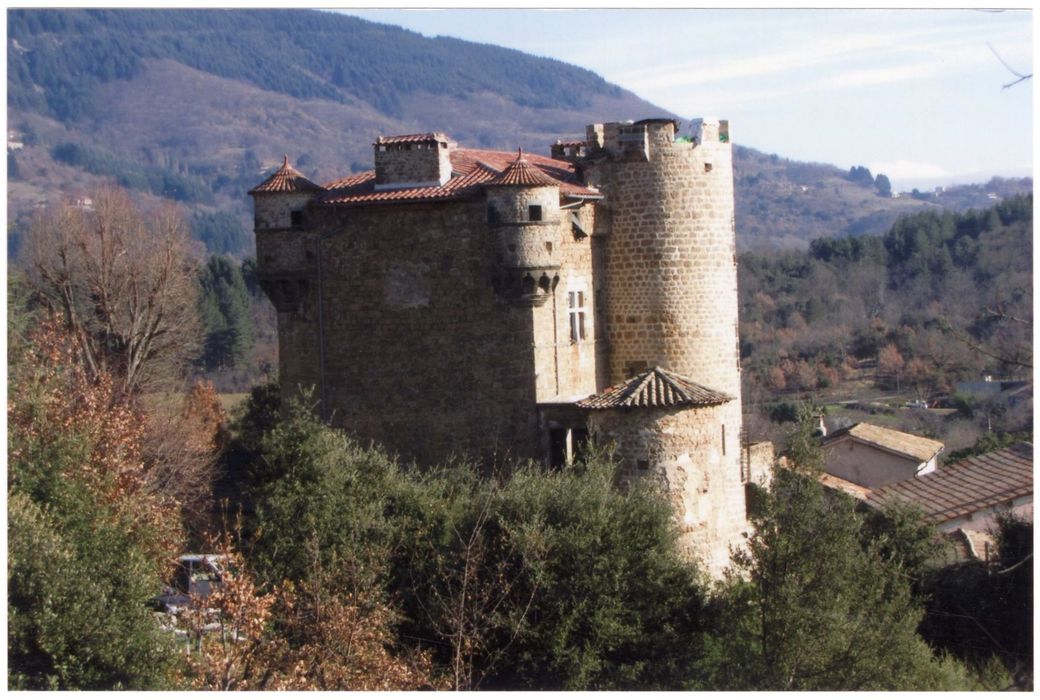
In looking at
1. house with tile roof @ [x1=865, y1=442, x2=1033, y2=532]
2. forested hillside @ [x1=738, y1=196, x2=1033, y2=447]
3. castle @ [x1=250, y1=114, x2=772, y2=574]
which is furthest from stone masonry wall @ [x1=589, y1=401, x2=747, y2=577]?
forested hillside @ [x1=738, y1=196, x2=1033, y2=447]

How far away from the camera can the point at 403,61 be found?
646 ft

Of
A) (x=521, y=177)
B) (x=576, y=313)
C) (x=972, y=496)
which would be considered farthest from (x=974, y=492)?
(x=521, y=177)

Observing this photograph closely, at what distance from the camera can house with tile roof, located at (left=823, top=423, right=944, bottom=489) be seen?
43.1 meters

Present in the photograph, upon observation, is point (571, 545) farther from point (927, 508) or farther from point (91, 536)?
point (927, 508)

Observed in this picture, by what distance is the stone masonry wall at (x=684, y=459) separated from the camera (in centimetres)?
2511

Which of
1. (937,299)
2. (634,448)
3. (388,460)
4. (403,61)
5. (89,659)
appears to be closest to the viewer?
(89,659)

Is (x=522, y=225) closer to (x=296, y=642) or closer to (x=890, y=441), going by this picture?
(x=296, y=642)

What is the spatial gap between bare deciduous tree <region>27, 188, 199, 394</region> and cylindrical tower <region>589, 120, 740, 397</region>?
53.4 ft

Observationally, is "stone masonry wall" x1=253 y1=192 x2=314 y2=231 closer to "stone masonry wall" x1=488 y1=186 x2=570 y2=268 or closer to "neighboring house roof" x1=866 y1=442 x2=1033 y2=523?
"stone masonry wall" x1=488 y1=186 x2=570 y2=268

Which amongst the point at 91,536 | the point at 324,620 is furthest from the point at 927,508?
the point at 91,536

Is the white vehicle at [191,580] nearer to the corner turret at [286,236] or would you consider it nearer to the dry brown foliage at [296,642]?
the dry brown foliage at [296,642]

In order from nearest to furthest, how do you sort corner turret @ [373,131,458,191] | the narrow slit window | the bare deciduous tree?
corner turret @ [373,131,458,191]
the narrow slit window
the bare deciduous tree

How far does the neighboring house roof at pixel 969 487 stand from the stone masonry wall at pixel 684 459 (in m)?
4.02

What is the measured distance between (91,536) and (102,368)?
1727 centimetres
